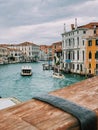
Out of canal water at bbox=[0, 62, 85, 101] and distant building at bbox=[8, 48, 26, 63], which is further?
distant building at bbox=[8, 48, 26, 63]

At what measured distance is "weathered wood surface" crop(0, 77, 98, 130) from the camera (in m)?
0.81

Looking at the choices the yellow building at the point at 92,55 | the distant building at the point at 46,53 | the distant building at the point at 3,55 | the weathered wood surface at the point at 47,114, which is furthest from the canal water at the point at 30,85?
the distant building at the point at 46,53

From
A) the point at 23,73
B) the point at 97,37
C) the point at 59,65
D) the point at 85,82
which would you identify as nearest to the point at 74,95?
the point at 85,82

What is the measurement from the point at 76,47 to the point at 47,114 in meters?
33.2

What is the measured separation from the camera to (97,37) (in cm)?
2875

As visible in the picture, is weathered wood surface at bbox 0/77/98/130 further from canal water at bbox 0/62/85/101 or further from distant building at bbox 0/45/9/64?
distant building at bbox 0/45/9/64

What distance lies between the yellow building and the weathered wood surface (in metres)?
28.1

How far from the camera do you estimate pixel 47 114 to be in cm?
89

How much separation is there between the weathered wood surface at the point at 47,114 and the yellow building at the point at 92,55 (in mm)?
28057

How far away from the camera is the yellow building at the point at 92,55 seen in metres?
29.1

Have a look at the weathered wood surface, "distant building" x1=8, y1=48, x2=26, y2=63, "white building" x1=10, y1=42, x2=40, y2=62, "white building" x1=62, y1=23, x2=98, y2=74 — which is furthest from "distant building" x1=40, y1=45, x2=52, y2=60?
the weathered wood surface

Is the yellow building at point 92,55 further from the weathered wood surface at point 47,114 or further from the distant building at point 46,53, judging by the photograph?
the distant building at point 46,53

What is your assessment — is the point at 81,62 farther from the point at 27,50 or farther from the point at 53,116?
the point at 27,50

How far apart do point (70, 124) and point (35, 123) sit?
0.10 m
